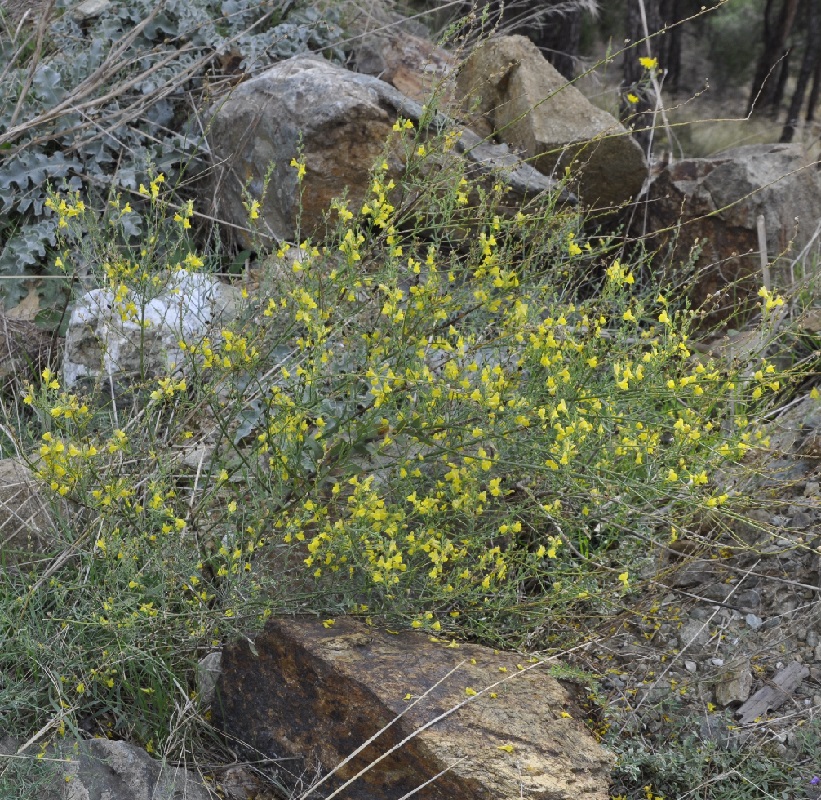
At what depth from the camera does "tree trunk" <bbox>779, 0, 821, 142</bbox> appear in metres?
8.51

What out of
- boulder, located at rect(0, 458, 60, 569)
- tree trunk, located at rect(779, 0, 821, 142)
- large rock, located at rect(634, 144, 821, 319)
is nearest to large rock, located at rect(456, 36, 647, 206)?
large rock, located at rect(634, 144, 821, 319)

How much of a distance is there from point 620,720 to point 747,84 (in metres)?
10.1

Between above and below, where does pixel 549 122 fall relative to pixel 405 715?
above

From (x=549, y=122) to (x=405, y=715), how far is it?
11.3 feet

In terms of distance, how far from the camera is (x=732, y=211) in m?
5.14

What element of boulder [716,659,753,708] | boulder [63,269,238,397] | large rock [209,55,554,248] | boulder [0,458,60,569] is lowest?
boulder [716,659,753,708]

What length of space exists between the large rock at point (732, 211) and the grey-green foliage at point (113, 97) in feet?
6.44

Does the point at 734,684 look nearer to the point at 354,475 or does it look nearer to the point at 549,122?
the point at 354,475

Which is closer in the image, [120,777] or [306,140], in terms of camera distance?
[120,777]

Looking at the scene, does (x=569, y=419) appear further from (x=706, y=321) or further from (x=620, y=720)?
(x=706, y=321)

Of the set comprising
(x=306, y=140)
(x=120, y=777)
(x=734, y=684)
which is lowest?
(x=734, y=684)

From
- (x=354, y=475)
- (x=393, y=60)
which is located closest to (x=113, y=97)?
(x=393, y=60)

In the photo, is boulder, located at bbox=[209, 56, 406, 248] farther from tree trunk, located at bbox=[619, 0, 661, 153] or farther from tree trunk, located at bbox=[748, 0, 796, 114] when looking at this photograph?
tree trunk, located at bbox=[748, 0, 796, 114]

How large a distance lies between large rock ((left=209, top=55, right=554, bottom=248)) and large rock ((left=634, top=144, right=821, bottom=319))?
0.95 m
